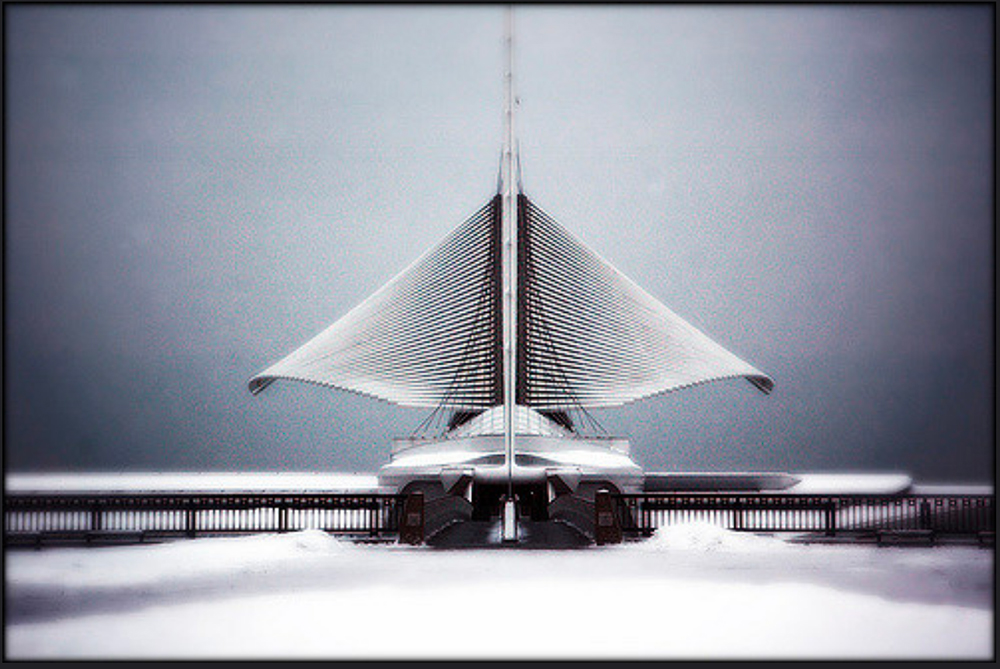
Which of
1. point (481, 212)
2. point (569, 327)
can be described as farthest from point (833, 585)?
point (481, 212)

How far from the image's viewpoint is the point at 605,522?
1346cm

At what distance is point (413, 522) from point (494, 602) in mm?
5653

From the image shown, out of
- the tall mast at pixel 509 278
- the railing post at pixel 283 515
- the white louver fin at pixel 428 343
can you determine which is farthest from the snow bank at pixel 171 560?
the white louver fin at pixel 428 343

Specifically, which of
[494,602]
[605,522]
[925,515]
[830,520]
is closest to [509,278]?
[605,522]

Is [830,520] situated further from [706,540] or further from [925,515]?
[706,540]

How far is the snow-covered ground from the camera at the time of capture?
19.4ft

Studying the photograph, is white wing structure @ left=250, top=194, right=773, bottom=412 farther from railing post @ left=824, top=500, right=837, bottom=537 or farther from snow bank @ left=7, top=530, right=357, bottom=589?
snow bank @ left=7, top=530, right=357, bottom=589

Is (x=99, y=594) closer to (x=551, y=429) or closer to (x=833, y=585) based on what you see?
(x=833, y=585)

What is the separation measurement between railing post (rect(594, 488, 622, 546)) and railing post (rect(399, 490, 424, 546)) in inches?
109

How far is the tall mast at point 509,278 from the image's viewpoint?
17.7m

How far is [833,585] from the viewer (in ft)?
28.9

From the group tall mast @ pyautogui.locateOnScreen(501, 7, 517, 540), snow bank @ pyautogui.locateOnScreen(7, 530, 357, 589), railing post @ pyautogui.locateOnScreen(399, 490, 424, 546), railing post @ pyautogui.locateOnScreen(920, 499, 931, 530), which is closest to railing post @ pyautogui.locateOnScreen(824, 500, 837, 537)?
railing post @ pyautogui.locateOnScreen(920, 499, 931, 530)

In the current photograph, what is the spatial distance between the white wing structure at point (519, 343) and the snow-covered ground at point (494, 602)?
45.6ft

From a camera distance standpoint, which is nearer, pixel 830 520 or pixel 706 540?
pixel 706 540
